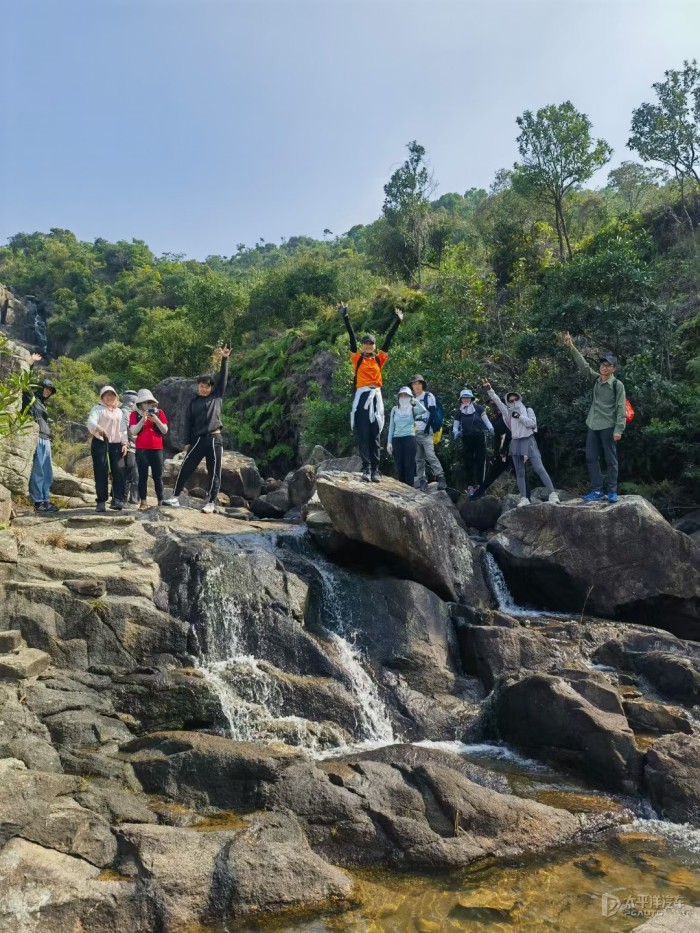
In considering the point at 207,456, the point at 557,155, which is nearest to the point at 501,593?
the point at 207,456

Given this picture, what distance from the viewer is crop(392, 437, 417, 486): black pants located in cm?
1484

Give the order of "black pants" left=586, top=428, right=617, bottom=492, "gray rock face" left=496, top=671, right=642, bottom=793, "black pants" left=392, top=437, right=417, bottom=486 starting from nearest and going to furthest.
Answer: "gray rock face" left=496, top=671, right=642, bottom=793, "black pants" left=586, top=428, right=617, bottom=492, "black pants" left=392, top=437, right=417, bottom=486

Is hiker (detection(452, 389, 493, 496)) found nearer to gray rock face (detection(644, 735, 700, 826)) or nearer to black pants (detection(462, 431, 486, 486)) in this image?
black pants (detection(462, 431, 486, 486))

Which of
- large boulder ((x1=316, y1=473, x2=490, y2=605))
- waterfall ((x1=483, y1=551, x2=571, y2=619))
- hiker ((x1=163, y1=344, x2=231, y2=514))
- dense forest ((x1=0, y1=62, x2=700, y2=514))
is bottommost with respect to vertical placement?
waterfall ((x1=483, y1=551, x2=571, y2=619))

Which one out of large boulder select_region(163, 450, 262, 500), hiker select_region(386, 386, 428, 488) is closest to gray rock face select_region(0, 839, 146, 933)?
hiker select_region(386, 386, 428, 488)

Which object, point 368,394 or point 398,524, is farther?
point 368,394

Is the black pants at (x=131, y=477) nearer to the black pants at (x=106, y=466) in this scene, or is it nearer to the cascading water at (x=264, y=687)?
the black pants at (x=106, y=466)

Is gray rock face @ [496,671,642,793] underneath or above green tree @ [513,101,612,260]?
underneath

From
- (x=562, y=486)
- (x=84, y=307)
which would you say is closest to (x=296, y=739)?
(x=562, y=486)

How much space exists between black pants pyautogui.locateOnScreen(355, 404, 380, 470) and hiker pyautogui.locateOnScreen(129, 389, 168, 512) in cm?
338

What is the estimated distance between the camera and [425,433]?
53.1 feet

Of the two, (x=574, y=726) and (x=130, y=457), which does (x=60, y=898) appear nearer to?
(x=574, y=726)

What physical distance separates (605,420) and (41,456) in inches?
400

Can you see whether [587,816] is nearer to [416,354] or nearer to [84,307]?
[416,354]
